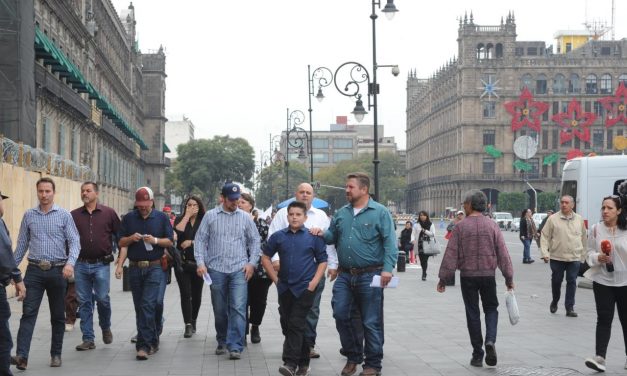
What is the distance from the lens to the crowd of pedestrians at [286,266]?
9.21 metres

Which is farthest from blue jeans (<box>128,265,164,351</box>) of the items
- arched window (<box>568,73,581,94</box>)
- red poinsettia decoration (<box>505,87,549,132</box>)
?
arched window (<box>568,73,581,94</box>)

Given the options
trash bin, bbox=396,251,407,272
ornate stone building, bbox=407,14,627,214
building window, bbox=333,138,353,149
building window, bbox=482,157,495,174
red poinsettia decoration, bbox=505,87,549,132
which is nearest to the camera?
trash bin, bbox=396,251,407,272

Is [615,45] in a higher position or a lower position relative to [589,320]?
higher

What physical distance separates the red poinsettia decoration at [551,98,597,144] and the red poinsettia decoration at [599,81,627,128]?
6.63 ft

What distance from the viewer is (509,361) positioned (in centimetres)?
1020

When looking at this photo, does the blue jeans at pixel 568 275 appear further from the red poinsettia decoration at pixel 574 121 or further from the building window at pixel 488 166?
the building window at pixel 488 166

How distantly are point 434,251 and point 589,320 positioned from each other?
9900 millimetres

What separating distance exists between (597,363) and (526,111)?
10336 centimetres

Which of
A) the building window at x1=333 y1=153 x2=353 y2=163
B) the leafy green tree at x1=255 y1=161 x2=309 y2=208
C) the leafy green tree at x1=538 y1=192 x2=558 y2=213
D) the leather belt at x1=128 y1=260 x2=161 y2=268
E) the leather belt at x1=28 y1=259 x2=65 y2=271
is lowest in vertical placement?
the leather belt at x1=128 y1=260 x2=161 y2=268

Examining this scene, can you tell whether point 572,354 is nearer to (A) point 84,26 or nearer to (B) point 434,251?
(B) point 434,251

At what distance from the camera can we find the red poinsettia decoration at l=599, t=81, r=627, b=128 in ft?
352

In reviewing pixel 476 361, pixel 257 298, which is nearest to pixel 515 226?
pixel 257 298

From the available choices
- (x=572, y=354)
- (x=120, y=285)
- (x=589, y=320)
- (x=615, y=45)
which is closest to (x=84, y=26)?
(x=120, y=285)

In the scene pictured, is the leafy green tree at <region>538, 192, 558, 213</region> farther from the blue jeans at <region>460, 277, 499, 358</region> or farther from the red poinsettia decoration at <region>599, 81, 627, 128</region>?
the blue jeans at <region>460, 277, 499, 358</region>
